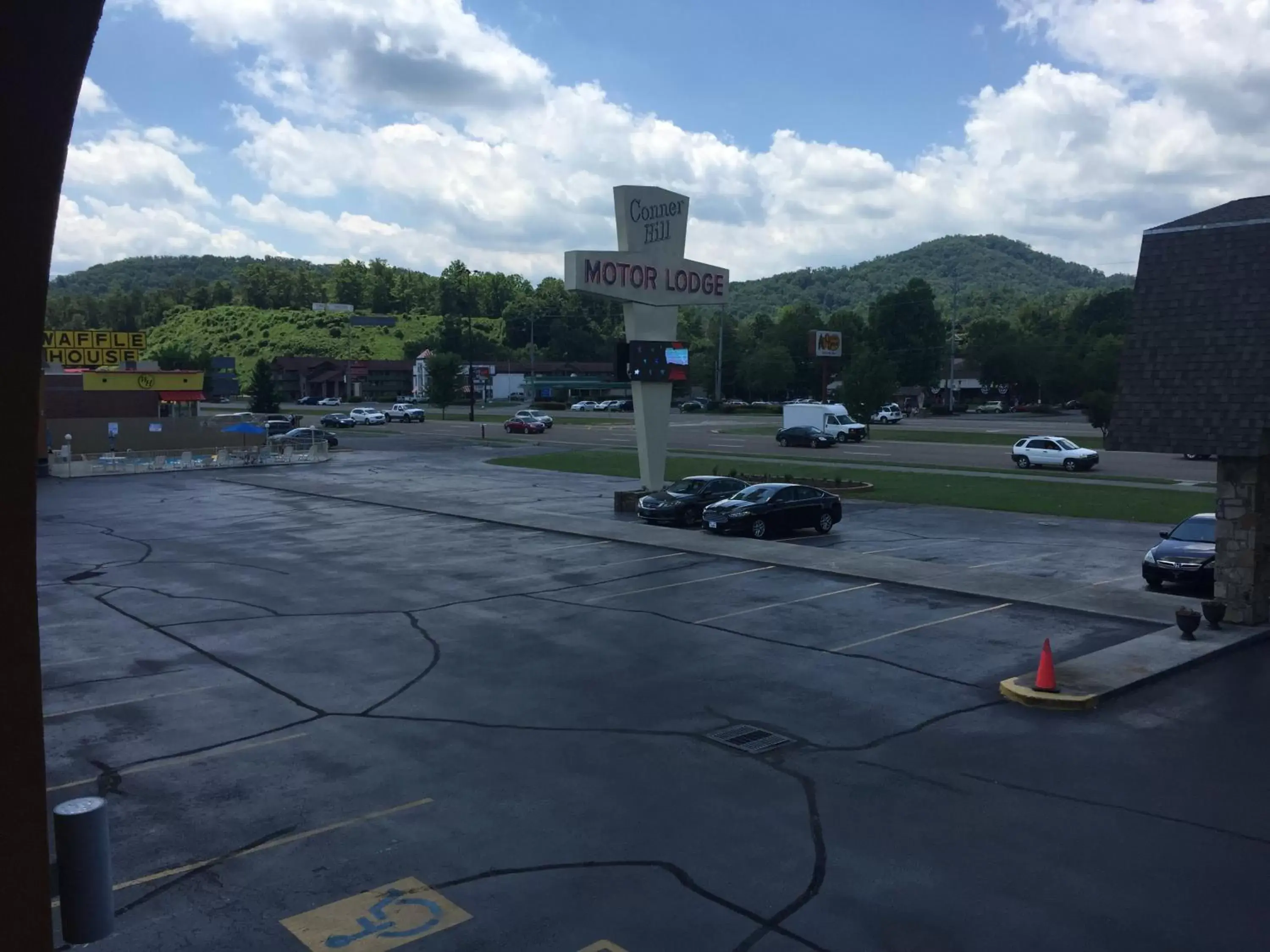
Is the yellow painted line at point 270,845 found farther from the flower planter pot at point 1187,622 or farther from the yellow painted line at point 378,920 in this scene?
the flower planter pot at point 1187,622

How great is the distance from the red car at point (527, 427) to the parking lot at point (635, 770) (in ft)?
182

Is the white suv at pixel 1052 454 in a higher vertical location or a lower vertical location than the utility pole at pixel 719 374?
lower

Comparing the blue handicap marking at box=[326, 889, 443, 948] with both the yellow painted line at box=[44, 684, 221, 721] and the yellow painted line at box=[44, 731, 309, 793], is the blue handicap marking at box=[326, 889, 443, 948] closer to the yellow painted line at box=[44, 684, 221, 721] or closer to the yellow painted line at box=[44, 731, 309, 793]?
the yellow painted line at box=[44, 731, 309, 793]

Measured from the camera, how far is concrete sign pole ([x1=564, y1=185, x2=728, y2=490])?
3061 cm

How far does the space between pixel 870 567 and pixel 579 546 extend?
766 centimetres

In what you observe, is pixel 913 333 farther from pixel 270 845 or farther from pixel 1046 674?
pixel 270 845

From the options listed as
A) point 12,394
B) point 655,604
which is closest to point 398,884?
point 12,394

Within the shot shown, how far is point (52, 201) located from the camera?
12.5 feet

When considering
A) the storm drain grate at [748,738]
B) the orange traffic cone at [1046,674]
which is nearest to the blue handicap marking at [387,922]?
the storm drain grate at [748,738]

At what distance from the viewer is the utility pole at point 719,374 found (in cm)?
10856

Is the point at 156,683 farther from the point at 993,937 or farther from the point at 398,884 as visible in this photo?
the point at 993,937

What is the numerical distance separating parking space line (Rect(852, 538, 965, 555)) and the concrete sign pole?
911cm

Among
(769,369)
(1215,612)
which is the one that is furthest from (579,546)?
(769,369)

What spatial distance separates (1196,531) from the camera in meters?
21.1
